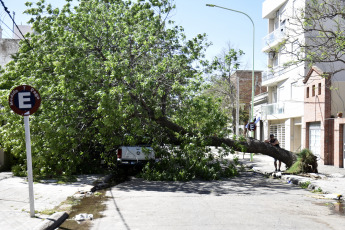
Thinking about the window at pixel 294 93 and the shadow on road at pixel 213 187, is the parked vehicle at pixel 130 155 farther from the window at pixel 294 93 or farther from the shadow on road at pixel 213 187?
the window at pixel 294 93

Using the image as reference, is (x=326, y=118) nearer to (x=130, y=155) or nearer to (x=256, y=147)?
(x=256, y=147)

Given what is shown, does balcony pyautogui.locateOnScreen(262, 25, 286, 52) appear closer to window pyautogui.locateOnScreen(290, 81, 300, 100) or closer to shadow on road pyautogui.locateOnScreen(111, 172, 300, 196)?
window pyautogui.locateOnScreen(290, 81, 300, 100)

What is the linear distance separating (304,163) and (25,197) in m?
11.8

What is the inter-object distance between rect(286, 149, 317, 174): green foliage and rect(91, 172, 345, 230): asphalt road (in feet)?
11.6

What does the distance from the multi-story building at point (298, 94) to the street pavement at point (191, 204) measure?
5468mm

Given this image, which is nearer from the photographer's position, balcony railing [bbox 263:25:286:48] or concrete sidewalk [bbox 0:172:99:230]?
concrete sidewalk [bbox 0:172:99:230]

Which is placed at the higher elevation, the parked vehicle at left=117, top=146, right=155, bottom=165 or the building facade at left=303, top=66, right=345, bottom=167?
the building facade at left=303, top=66, right=345, bottom=167

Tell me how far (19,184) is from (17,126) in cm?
263

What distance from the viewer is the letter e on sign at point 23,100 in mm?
7697

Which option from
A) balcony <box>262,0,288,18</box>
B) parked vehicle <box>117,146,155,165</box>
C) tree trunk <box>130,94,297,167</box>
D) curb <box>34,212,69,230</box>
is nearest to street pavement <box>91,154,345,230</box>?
curb <box>34,212,69,230</box>

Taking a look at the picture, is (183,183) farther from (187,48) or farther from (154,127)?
(187,48)

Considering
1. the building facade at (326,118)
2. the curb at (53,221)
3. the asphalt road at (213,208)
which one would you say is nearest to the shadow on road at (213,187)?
the asphalt road at (213,208)

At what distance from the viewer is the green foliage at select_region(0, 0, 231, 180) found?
14.5 meters

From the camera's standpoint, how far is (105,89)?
48.6 feet
